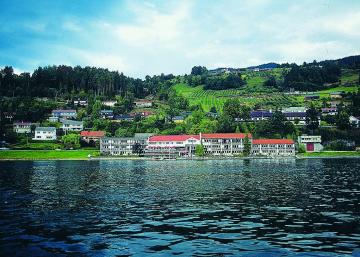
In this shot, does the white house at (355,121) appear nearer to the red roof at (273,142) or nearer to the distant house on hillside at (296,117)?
the distant house on hillside at (296,117)

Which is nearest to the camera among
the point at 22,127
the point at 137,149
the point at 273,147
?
the point at 273,147

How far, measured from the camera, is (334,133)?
162375 millimetres

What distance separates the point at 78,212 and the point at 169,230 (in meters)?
11.5

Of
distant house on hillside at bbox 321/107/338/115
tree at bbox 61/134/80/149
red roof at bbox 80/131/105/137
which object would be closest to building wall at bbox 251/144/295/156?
distant house on hillside at bbox 321/107/338/115

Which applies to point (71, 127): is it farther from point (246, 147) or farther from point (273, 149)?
point (273, 149)

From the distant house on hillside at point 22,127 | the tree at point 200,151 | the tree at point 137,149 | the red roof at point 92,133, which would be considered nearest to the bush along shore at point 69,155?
the tree at point 200,151

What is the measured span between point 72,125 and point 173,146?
55.4 meters

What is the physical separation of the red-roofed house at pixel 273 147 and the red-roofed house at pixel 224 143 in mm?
5926

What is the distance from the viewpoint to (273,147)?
505 ft

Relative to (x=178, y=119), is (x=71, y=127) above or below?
below

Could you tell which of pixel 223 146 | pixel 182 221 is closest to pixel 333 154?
pixel 223 146

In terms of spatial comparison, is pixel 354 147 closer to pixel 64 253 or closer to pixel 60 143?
pixel 60 143

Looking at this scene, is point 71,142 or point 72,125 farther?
point 72,125

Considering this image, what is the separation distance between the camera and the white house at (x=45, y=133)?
541ft
